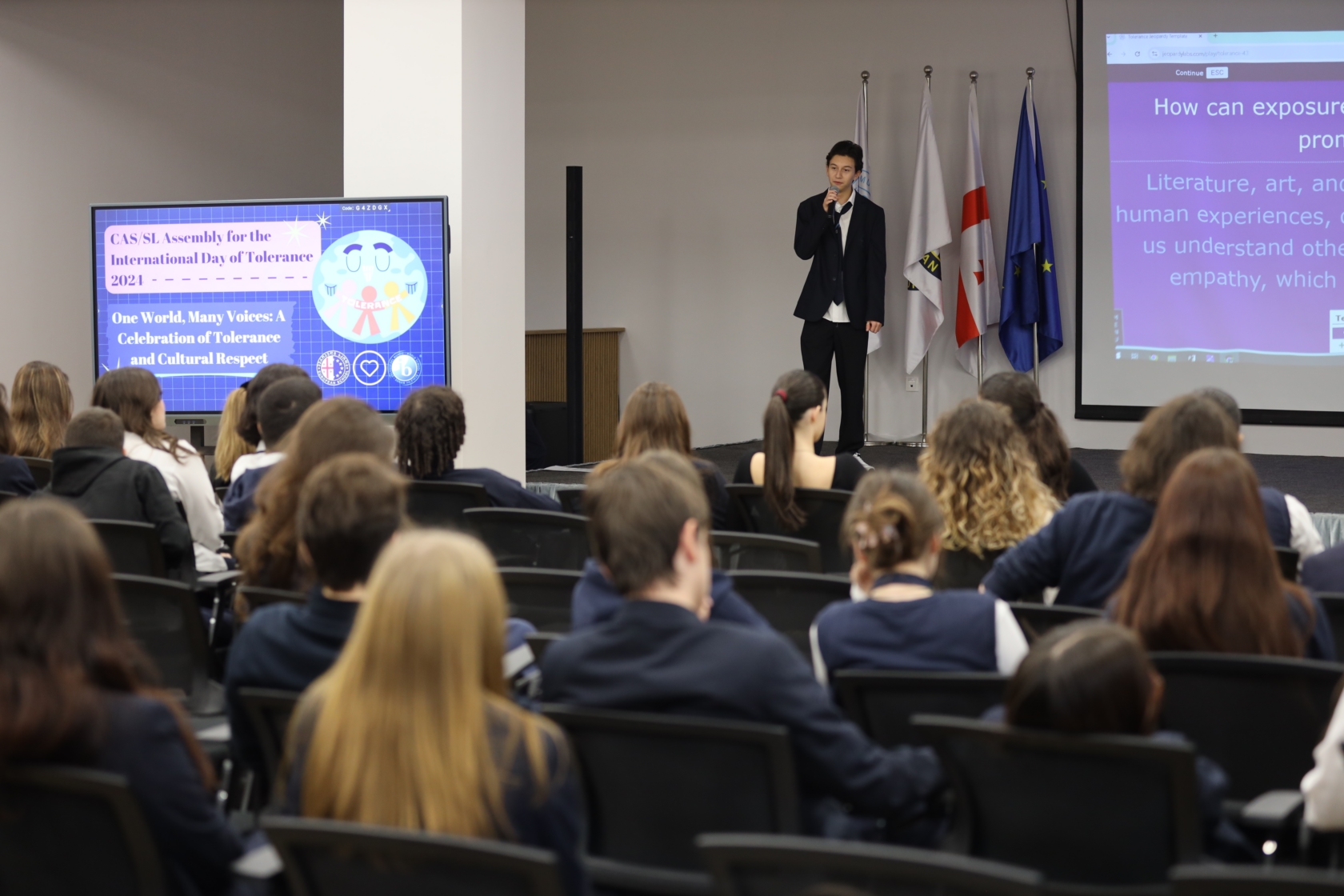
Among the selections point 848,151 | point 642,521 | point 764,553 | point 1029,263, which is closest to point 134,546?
point 764,553

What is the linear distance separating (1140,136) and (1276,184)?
834 mm

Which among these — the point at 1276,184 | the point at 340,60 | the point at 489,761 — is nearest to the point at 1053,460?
the point at 489,761

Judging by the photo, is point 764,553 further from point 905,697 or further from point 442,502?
point 905,697

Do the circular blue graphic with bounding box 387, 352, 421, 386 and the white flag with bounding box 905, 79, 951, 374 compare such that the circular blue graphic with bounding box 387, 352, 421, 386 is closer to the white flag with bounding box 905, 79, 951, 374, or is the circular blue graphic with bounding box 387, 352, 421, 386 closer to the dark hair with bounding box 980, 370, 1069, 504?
the dark hair with bounding box 980, 370, 1069, 504

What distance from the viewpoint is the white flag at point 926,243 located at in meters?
8.59

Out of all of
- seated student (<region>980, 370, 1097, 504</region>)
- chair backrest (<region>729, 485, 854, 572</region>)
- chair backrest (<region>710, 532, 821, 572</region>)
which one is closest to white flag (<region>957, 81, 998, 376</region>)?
seated student (<region>980, 370, 1097, 504</region>)

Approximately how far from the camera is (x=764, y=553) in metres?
3.29

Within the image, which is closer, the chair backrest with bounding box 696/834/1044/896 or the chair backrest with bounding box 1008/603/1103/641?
the chair backrest with bounding box 696/834/1044/896

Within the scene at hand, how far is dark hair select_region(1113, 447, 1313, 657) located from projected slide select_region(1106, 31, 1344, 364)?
626 cm

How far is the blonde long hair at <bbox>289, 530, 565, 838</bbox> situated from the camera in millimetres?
1537

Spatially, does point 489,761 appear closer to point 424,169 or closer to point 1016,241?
point 424,169

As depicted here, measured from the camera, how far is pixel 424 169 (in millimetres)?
6504

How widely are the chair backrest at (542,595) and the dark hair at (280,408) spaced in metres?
1.27

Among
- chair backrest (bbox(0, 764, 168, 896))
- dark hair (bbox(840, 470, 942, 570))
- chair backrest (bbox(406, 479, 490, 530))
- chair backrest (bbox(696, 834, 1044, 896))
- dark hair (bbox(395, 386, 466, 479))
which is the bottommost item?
chair backrest (bbox(0, 764, 168, 896))
